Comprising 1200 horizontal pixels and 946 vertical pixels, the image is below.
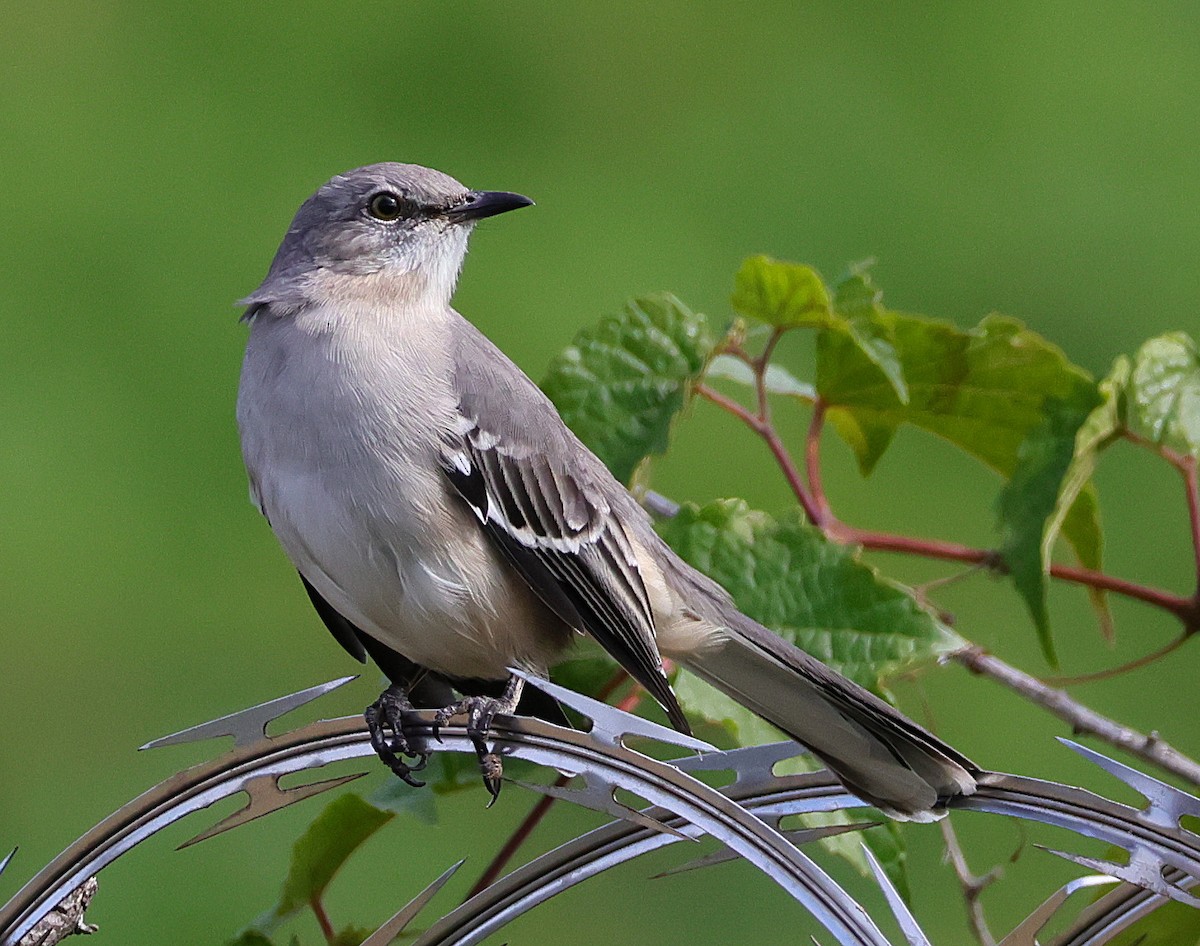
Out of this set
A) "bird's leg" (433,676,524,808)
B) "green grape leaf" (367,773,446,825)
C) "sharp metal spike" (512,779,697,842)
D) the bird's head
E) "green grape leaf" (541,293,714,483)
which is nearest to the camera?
"sharp metal spike" (512,779,697,842)

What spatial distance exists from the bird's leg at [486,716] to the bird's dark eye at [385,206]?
828mm

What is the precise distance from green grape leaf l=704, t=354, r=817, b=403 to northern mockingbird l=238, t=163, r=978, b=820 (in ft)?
0.78

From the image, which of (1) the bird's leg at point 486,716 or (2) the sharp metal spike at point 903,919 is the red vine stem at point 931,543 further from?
(2) the sharp metal spike at point 903,919

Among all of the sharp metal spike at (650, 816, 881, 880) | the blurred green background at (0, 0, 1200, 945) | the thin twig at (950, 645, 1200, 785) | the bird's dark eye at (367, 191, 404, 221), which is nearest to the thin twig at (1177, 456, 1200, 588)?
the thin twig at (950, 645, 1200, 785)

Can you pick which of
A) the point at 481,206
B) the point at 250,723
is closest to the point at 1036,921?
the point at 250,723

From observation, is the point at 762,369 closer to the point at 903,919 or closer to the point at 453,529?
the point at 453,529

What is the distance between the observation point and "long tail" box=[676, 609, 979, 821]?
5.66ft

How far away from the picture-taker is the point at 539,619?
90.0 inches

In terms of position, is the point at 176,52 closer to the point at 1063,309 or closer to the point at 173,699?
the point at 173,699

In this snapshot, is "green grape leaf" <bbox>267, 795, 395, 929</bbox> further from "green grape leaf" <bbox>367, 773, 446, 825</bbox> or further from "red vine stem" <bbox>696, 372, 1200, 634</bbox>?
"red vine stem" <bbox>696, 372, 1200, 634</bbox>

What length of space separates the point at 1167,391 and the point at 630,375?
2.47 ft

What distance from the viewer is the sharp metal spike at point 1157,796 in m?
1.33

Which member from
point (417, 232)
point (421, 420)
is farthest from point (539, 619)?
point (417, 232)

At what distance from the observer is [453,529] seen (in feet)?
7.11
